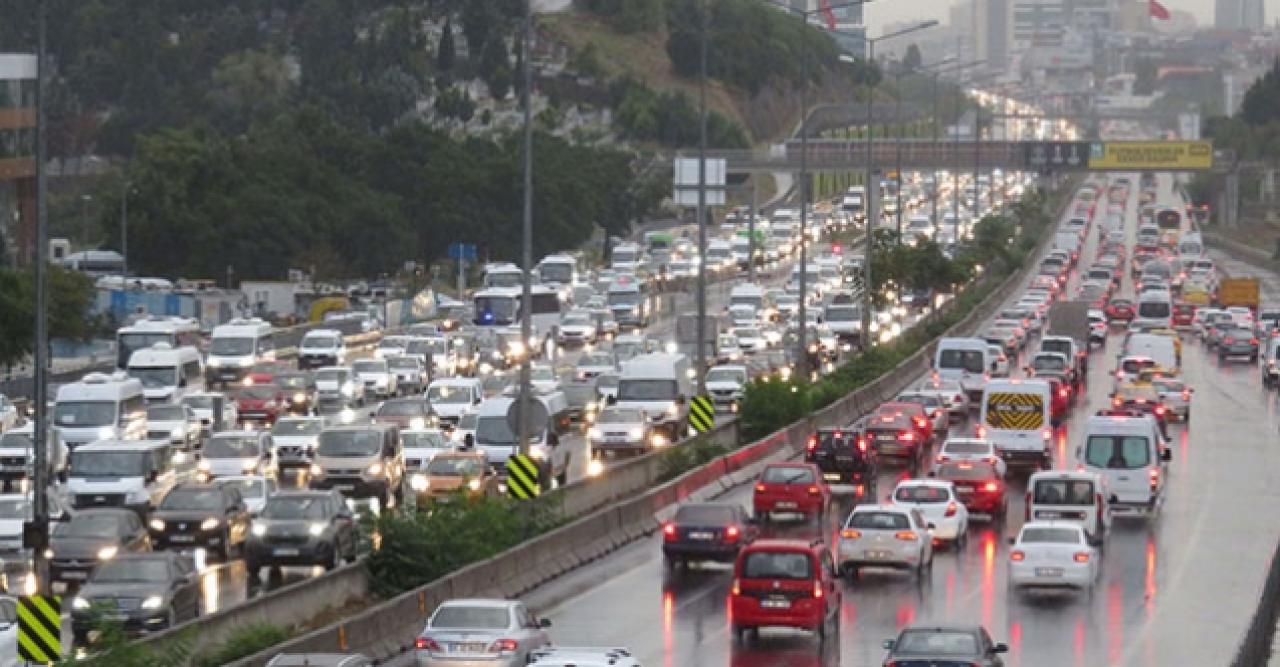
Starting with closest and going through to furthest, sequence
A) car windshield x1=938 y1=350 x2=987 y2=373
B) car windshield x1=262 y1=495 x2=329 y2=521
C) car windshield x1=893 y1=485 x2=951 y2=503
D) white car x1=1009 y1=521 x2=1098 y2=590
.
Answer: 1. white car x1=1009 y1=521 x2=1098 y2=590
2. car windshield x1=262 y1=495 x2=329 y2=521
3. car windshield x1=893 y1=485 x2=951 y2=503
4. car windshield x1=938 y1=350 x2=987 y2=373

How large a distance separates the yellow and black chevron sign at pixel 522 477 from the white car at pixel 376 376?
32.5 metres

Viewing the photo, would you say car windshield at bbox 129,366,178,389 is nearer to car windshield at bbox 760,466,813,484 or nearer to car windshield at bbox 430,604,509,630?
car windshield at bbox 760,466,813,484

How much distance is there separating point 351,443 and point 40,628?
2340 cm

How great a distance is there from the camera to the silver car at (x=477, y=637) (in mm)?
30562

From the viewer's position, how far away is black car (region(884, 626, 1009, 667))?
94.7ft

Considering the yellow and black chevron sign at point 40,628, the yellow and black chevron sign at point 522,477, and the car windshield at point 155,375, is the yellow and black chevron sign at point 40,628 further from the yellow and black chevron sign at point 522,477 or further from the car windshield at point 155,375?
the car windshield at point 155,375

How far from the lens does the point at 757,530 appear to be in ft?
151

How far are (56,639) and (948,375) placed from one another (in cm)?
5302

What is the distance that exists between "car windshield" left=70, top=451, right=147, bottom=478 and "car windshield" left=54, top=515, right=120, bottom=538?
25.3ft

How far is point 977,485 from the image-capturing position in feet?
169

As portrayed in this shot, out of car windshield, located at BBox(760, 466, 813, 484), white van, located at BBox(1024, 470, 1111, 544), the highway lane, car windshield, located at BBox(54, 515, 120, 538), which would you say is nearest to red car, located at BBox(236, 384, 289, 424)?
the highway lane

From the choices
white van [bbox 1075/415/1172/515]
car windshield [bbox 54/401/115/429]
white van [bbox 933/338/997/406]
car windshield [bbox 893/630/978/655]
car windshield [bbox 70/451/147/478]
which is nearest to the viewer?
car windshield [bbox 893/630/978/655]

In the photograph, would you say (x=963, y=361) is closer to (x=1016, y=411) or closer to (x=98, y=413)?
(x=1016, y=411)

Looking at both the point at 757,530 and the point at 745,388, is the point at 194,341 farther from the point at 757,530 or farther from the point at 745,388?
the point at 757,530
